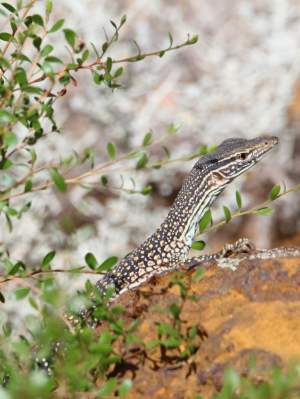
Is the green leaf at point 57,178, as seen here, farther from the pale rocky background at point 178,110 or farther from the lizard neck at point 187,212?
the pale rocky background at point 178,110

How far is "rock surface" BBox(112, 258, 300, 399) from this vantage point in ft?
13.7

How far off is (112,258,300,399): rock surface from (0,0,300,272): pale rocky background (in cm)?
563

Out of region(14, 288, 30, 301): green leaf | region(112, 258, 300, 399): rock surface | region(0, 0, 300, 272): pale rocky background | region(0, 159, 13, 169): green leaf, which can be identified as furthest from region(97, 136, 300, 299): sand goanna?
region(0, 0, 300, 272): pale rocky background

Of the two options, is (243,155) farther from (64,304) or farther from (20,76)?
(64,304)

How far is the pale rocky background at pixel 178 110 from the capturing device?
35.0 ft

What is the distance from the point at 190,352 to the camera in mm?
4207

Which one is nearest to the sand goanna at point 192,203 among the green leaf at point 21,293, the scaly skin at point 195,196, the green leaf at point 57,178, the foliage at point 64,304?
the scaly skin at point 195,196

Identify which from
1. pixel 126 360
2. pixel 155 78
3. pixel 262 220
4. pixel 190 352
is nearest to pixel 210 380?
pixel 190 352

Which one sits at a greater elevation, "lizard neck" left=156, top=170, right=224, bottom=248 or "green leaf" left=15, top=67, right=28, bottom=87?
"green leaf" left=15, top=67, right=28, bottom=87

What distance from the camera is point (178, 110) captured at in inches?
432

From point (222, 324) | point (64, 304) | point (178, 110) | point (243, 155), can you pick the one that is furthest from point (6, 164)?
point (178, 110)

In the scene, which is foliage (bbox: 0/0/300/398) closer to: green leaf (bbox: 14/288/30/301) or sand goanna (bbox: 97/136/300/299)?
green leaf (bbox: 14/288/30/301)

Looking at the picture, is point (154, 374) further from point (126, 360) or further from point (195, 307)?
point (195, 307)

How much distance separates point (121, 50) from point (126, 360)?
7.49 m
